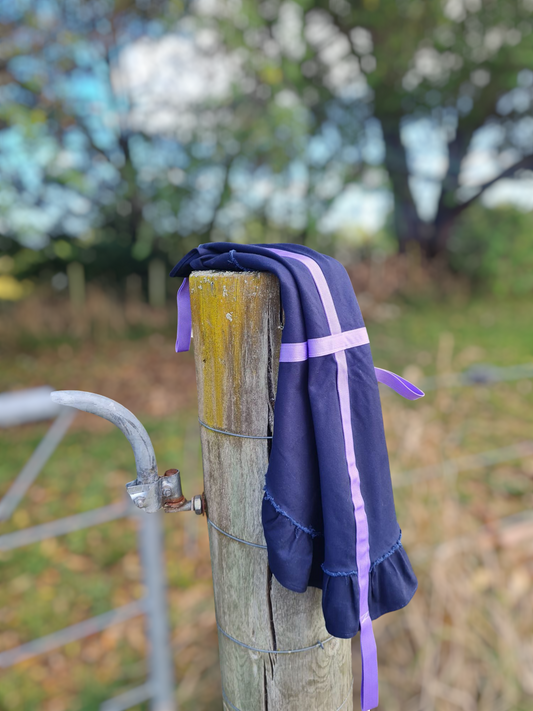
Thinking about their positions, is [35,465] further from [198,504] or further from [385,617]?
[198,504]

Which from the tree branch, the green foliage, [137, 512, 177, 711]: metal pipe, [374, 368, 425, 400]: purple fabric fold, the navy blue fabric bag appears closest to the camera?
the navy blue fabric bag

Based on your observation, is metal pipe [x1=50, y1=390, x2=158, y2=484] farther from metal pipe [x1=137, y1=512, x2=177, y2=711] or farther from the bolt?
metal pipe [x1=137, y1=512, x2=177, y2=711]

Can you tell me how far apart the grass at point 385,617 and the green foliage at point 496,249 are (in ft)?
18.2

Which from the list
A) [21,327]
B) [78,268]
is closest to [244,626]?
[21,327]

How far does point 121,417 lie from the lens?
917mm

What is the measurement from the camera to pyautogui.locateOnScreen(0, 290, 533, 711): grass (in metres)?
2.09

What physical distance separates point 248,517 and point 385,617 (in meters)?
1.61

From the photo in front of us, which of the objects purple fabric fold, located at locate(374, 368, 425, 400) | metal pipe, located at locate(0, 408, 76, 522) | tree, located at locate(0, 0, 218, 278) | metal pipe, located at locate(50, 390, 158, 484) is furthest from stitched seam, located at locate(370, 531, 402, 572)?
tree, located at locate(0, 0, 218, 278)

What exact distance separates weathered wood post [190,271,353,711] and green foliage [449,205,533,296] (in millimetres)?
10527

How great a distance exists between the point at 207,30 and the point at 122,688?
632cm

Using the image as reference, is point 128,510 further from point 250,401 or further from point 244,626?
point 250,401

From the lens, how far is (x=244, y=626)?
1.00 m

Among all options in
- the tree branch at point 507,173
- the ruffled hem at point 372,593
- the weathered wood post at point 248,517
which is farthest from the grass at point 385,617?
the tree branch at point 507,173

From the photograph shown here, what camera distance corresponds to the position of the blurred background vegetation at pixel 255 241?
2.34 meters
